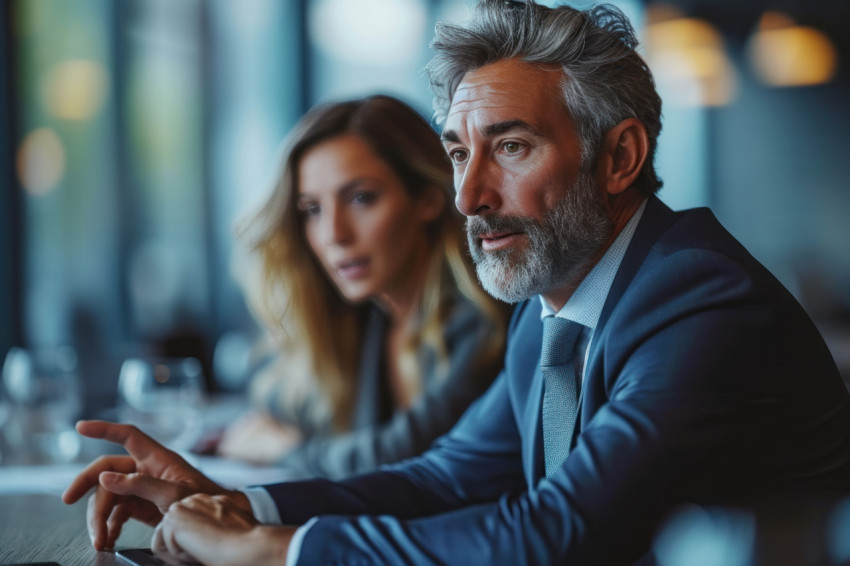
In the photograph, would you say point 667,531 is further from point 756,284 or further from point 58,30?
point 58,30

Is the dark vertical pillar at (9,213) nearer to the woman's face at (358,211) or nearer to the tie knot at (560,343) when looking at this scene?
the woman's face at (358,211)

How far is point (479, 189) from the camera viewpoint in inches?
59.0

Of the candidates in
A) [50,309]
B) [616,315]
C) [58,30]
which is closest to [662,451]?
[616,315]

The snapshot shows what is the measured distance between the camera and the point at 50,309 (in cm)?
532

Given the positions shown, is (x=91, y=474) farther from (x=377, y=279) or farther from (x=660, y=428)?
(x=377, y=279)

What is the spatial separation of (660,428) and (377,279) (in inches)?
56.9

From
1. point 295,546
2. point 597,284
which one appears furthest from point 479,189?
point 295,546

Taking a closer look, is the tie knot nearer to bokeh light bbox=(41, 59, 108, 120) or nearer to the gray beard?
the gray beard

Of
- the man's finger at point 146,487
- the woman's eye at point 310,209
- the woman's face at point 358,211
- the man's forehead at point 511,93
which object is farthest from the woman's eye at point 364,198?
the man's finger at point 146,487

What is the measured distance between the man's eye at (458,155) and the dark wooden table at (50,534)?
2.53ft

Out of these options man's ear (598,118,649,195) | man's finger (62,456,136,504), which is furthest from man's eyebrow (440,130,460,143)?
man's finger (62,456,136,504)

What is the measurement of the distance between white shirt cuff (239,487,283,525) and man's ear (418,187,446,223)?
1232mm

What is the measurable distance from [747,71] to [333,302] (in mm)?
6665

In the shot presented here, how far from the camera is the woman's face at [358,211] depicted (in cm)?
250
